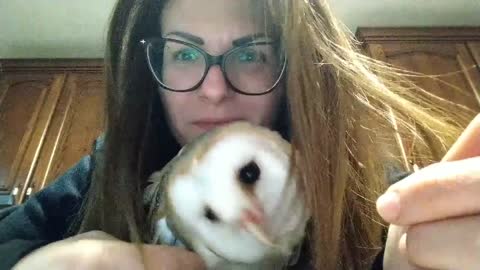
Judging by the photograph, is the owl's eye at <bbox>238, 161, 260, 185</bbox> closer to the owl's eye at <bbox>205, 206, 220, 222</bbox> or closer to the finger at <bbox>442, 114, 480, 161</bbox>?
the owl's eye at <bbox>205, 206, 220, 222</bbox>

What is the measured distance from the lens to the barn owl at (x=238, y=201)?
16.0 inches

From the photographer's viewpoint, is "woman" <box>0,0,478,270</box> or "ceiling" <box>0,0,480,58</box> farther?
"ceiling" <box>0,0,480,58</box>

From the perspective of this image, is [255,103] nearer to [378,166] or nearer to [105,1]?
[378,166]

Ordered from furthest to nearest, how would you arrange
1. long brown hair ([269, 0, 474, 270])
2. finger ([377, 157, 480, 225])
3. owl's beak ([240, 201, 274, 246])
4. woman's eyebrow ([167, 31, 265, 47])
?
woman's eyebrow ([167, 31, 265, 47])
long brown hair ([269, 0, 474, 270])
owl's beak ([240, 201, 274, 246])
finger ([377, 157, 480, 225])

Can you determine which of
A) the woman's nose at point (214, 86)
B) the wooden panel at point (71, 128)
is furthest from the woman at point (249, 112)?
the wooden panel at point (71, 128)

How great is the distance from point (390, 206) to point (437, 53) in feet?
4.64

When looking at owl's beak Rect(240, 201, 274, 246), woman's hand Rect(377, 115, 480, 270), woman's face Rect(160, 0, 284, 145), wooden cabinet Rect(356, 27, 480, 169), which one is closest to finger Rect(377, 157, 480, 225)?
woman's hand Rect(377, 115, 480, 270)

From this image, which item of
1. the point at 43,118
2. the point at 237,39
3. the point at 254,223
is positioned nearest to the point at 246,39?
the point at 237,39

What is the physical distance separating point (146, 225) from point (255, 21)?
0.84 ft

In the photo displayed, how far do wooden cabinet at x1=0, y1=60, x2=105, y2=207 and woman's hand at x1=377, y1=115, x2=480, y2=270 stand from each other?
4.32 ft

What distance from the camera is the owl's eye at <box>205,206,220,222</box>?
1.36 ft

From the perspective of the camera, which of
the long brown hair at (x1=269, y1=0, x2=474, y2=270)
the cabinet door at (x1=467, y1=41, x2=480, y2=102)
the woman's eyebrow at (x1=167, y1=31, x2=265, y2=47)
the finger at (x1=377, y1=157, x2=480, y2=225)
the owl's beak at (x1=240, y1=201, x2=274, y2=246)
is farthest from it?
the cabinet door at (x1=467, y1=41, x2=480, y2=102)

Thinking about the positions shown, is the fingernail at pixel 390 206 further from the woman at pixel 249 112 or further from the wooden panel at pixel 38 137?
the wooden panel at pixel 38 137

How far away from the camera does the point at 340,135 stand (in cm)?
53
